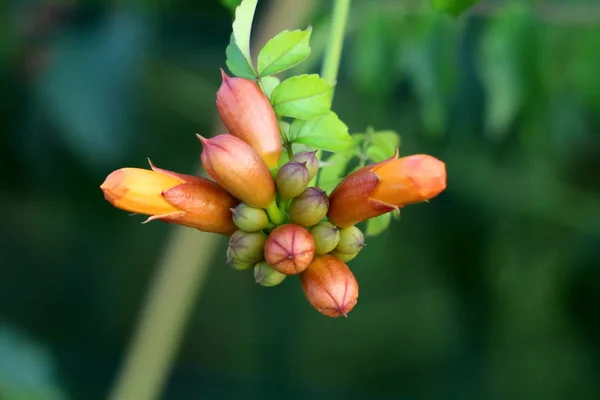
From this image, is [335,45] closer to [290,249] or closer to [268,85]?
[268,85]

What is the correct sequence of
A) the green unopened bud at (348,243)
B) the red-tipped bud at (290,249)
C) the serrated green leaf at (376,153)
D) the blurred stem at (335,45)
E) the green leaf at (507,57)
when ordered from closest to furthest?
the red-tipped bud at (290,249)
the green unopened bud at (348,243)
the blurred stem at (335,45)
the serrated green leaf at (376,153)
the green leaf at (507,57)

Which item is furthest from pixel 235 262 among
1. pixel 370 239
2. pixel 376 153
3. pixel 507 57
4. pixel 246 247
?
pixel 370 239

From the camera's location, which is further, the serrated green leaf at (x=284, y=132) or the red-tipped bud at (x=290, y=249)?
the serrated green leaf at (x=284, y=132)

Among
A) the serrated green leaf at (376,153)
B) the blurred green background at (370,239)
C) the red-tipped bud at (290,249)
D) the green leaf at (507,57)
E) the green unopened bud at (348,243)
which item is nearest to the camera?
the red-tipped bud at (290,249)

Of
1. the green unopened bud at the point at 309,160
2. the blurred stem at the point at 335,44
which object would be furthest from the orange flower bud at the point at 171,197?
the blurred stem at the point at 335,44

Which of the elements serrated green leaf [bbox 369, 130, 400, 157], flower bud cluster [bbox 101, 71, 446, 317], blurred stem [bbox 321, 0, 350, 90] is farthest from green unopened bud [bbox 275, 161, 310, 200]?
serrated green leaf [bbox 369, 130, 400, 157]

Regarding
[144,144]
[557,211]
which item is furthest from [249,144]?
[557,211]

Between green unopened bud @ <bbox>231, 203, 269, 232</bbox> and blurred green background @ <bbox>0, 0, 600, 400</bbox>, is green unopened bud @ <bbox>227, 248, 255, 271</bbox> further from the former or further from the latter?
blurred green background @ <bbox>0, 0, 600, 400</bbox>

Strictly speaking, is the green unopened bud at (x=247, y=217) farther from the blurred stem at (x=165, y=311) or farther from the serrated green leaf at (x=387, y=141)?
the blurred stem at (x=165, y=311)
